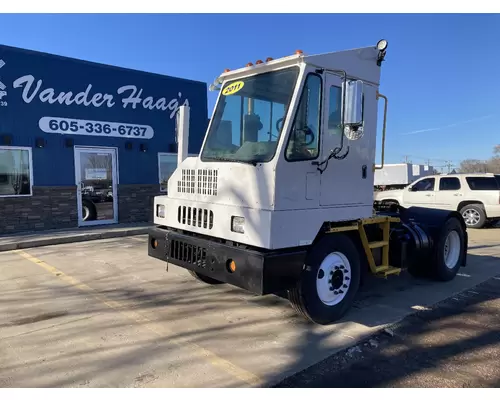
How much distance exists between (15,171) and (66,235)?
2.09 m

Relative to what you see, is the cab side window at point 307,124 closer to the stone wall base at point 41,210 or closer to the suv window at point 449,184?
the stone wall base at point 41,210

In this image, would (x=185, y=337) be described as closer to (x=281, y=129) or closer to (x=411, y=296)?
(x=281, y=129)

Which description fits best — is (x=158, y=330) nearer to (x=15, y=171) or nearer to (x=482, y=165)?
(x=15, y=171)


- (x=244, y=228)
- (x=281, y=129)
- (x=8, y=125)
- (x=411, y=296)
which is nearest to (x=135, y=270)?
(x=244, y=228)

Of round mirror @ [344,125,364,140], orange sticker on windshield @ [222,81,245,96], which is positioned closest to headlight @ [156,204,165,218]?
orange sticker on windshield @ [222,81,245,96]

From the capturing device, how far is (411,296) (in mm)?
5668

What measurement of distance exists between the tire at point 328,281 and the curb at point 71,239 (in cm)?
663

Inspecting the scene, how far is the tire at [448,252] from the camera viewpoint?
6277 millimetres

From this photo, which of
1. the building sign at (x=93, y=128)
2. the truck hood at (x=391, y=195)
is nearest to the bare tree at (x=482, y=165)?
the truck hood at (x=391, y=195)

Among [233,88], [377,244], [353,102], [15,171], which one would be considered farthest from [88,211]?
[353,102]

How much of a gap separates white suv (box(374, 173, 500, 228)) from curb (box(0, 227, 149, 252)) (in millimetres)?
7547

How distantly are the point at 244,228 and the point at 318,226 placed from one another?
825mm

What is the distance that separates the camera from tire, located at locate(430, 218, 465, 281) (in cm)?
628

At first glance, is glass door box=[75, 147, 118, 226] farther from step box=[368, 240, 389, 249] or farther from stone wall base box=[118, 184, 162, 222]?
step box=[368, 240, 389, 249]
